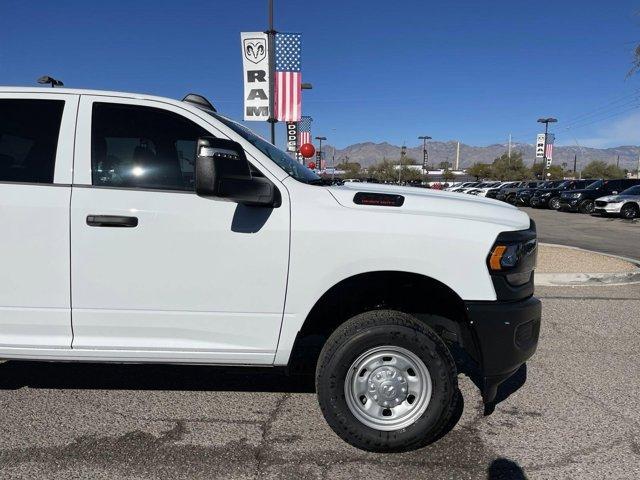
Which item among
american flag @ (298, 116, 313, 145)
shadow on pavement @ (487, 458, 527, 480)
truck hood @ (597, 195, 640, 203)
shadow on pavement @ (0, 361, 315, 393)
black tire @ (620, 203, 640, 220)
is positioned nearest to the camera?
shadow on pavement @ (487, 458, 527, 480)

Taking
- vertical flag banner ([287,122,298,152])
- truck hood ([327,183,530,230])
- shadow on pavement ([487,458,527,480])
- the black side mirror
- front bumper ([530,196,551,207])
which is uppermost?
vertical flag banner ([287,122,298,152])

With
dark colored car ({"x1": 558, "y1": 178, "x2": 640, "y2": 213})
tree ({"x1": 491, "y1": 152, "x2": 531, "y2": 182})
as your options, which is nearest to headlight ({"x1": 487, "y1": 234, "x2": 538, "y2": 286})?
dark colored car ({"x1": 558, "y1": 178, "x2": 640, "y2": 213})

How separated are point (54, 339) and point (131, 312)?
1.71ft

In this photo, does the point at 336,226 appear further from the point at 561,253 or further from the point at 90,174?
the point at 561,253

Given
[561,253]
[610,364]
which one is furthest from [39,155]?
[561,253]

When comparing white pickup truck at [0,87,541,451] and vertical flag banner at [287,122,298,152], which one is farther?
vertical flag banner at [287,122,298,152]

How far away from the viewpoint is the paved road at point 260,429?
2.91m

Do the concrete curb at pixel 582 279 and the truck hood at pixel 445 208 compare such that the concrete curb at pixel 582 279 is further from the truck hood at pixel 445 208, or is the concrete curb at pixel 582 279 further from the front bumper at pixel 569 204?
the front bumper at pixel 569 204

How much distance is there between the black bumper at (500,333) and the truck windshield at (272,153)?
133 centimetres

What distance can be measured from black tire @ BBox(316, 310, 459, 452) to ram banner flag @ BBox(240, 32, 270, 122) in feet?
22.9

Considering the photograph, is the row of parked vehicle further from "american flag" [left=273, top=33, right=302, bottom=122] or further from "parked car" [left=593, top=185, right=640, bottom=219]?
"american flag" [left=273, top=33, right=302, bottom=122]

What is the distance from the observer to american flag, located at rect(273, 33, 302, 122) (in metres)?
10.4

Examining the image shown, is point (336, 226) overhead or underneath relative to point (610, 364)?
overhead

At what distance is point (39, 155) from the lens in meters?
3.12
